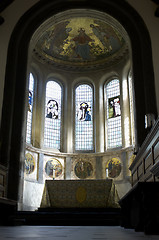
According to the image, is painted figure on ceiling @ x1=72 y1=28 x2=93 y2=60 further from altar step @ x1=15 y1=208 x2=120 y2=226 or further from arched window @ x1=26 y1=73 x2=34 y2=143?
altar step @ x1=15 y1=208 x2=120 y2=226

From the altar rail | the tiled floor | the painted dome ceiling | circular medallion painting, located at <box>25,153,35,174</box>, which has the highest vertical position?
the painted dome ceiling

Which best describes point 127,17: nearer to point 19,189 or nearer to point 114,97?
point 114,97

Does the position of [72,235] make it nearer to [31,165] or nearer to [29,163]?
Result: [29,163]

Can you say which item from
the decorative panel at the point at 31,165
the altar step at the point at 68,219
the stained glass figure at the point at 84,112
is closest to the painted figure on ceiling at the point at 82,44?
the stained glass figure at the point at 84,112

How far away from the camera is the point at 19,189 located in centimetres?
1054

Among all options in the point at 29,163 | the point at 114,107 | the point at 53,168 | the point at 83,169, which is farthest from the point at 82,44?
the point at 29,163

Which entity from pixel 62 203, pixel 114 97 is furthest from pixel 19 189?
pixel 114 97

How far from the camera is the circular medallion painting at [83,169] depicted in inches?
605

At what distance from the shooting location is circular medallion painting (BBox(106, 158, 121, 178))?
14.7m

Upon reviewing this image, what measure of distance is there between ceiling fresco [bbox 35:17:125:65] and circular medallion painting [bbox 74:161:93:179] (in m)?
6.01

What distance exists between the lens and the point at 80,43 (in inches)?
677

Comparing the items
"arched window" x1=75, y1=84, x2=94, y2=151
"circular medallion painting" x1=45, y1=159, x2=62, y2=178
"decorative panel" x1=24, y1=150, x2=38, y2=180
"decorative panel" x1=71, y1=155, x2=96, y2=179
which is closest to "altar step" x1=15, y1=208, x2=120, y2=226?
"decorative panel" x1=24, y1=150, x2=38, y2=180

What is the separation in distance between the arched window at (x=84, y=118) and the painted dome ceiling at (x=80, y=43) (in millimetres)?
1611

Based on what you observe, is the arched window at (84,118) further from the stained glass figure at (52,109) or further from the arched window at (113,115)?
the stained glass figure at (52,109)
